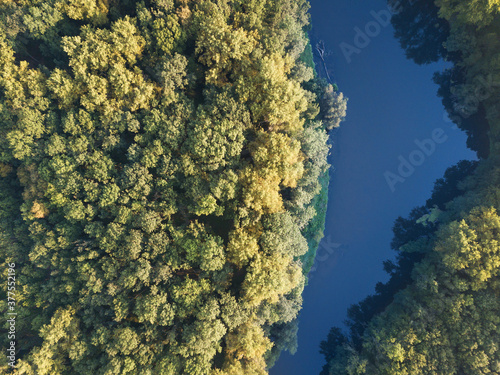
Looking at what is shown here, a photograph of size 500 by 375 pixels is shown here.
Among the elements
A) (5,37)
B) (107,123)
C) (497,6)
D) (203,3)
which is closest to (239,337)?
(107,123)

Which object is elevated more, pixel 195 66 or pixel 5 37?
pixel 5 37

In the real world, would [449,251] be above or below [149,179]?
below

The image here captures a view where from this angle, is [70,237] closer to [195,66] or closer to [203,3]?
[195,66]

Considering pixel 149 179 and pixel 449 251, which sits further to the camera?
pixel 449 251

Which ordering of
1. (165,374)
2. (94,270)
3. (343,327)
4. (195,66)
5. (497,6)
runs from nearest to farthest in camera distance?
(165,374) < (94,270) < (195,66) < (497,6) < (343,327)

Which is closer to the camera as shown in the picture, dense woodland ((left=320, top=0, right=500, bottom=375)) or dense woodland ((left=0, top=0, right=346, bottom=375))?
dense woodland ((left=0, top=0, right=346, bottom=375))

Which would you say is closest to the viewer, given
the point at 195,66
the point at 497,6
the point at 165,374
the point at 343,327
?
the point at 165,374
